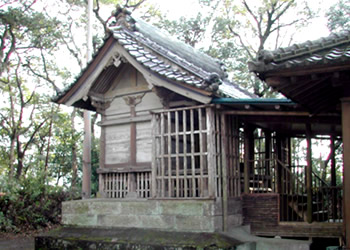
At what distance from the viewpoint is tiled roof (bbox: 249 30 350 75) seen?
6.11 meters

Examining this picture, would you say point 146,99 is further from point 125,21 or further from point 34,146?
point 34,146

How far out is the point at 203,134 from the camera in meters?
10.9

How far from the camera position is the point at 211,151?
10383mm

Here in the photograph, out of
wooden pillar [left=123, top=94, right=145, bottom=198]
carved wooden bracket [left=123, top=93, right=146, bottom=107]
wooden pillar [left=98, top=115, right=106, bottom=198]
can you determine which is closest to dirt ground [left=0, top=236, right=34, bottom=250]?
wooden pillar [left=98, top=115, right=106, bottom=198]

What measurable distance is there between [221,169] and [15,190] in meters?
11.6

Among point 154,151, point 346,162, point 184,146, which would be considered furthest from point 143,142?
point 346,162

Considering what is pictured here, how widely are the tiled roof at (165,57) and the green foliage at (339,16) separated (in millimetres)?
10410

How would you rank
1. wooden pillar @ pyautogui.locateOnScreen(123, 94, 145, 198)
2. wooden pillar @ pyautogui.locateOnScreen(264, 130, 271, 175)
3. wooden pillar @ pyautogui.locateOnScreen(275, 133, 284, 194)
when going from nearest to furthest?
1. wooden pillar @ pyautogui.locateOnScreen(275, 133, 284, 194)
2. wooden pillar @ pyautogui.locateOnScreen(123, 94, 145, 198)
3. wooden pillar @ pyautogui.locateOnScreen(264, 130, 271, 175)

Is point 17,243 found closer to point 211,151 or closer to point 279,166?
point 211,151

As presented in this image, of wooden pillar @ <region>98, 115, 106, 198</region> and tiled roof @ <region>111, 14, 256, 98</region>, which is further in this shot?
wooden pillar @ <region>98, 115, 106, 198</region>

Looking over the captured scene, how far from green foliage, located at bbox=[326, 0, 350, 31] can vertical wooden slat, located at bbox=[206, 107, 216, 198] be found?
48.8 feet

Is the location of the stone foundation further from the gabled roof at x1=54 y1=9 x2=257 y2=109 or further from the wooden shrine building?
the gabled roof at x1=54 y1=9 x2=257 y2=109

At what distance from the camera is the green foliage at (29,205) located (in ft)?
59.3

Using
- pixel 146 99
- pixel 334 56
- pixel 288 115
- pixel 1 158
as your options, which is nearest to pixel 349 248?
pixel 334 56
